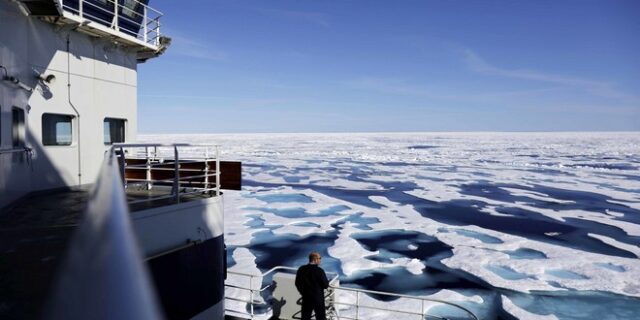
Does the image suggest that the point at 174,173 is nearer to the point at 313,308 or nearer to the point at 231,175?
the point at 231,175

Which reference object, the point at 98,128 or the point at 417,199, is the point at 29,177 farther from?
the point at 417,199

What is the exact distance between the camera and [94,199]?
1.23 meters

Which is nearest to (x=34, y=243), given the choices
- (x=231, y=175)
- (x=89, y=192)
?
(x=89, y=192)

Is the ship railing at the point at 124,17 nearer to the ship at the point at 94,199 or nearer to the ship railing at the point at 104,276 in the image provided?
the ship at the point at 94,199

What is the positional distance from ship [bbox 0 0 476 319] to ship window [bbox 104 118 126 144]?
0.03m

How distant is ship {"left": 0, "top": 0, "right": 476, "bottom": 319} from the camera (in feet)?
3.34

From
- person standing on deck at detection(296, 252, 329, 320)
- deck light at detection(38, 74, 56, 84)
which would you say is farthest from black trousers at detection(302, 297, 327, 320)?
deck light at detection(38, 74, 56, 84)

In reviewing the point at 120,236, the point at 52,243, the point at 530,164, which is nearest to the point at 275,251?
the point at 52,243

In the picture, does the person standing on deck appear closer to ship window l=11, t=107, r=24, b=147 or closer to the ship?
the ship

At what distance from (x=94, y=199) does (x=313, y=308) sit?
543cm

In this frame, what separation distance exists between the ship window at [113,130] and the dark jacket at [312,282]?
20.4 ft

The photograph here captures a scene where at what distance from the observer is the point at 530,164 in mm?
53188

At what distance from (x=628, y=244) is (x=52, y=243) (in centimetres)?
1976

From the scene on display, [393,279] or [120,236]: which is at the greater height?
[120,236]
